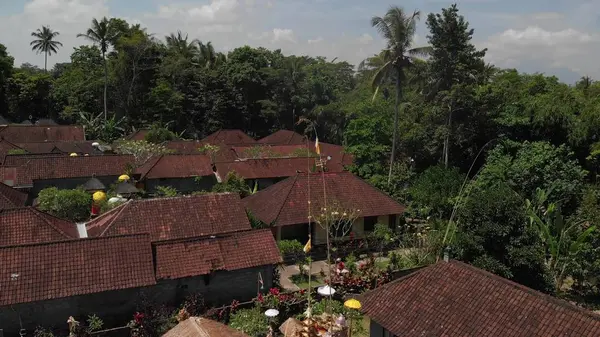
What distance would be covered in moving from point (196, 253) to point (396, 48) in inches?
741

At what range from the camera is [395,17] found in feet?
96.1

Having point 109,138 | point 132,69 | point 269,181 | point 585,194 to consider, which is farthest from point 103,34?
point 585,194

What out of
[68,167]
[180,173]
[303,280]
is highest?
[68,167]

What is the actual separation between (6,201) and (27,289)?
425 inches

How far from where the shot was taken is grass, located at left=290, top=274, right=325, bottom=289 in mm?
20539

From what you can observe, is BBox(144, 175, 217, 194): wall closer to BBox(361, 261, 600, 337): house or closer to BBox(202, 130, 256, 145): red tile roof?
BBox(202, 130, 256, 145): red tile roof

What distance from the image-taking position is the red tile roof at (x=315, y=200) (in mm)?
24094

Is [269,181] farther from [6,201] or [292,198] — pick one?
[6,201]

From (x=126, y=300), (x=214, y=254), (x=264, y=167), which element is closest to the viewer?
(x=126, y=300)

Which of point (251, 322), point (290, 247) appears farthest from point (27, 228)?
point (290, 247)

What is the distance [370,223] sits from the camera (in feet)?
84.4

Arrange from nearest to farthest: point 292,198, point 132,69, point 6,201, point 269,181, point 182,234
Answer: point 182,234, point 6,201, point 292,198, point 269,181, point 132,69

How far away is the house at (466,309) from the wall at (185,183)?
2213 centimetres

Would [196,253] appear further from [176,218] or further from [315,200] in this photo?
[315,200]
